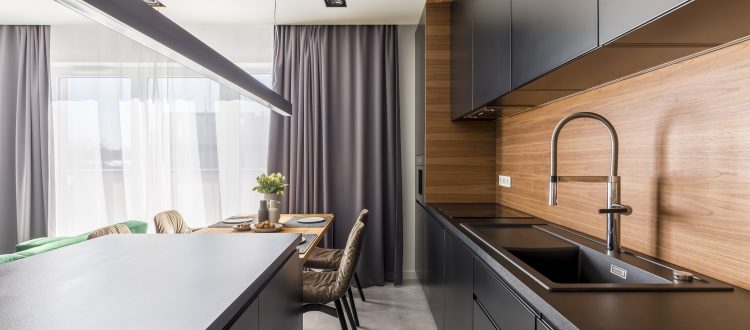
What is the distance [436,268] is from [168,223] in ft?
6.67

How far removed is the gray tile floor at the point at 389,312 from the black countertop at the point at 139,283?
5.73ft

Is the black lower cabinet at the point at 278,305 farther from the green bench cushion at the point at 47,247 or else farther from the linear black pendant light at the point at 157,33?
the green bench cushion at the point at 47,247

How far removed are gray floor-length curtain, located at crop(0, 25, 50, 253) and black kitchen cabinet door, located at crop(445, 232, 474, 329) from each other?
12.8ft

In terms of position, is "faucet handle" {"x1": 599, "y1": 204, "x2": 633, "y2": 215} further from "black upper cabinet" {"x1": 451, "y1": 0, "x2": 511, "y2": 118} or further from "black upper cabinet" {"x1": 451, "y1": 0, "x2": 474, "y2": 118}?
"black upper cabinet" {"x1": 451, "y1": 0, "x2": 474, "y2": 118}

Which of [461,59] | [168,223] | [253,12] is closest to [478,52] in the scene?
[461,59]

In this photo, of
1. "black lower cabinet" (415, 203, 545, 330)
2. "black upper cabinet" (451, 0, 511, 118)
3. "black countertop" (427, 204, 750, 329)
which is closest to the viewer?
"black countertop" (427, 204, 750, 329)

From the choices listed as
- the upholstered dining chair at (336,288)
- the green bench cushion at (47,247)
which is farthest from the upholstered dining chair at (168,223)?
the upholstered dining chair at (336,288)

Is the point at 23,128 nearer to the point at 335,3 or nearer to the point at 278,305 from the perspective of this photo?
the point at 335,3

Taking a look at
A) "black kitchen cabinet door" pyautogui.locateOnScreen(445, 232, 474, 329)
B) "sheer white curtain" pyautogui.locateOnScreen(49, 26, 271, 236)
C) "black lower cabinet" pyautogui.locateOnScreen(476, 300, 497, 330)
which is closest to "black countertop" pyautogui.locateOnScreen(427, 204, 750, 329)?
"black lower cabinet" pyautogui.locateOnScreen(476, 300, 497, 330)

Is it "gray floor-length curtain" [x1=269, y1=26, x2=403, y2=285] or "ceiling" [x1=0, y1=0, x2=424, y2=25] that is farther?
"gray floor-length curtain" [x1=269, y1=26, x2=403, y2=285]

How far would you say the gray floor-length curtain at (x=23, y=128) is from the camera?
3.64 meters

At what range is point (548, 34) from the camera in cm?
130

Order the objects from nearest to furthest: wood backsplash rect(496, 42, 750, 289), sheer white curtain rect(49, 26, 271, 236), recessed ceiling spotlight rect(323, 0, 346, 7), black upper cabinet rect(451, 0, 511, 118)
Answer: wood backsplash rect(496, 42, 750, 289) < black upper cabinet rect(451, 0, 511, 118) < recessed ceiling spotlight rect(323, 0, 346, 7) < sheer white curtain rect(49, 26, 271, 236)

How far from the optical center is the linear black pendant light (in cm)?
87
